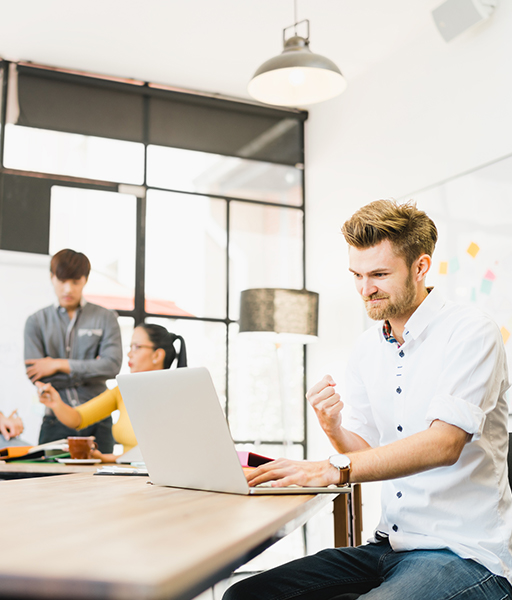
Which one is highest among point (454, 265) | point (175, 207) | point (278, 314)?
point (175, 207)

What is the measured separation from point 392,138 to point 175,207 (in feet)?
5.50

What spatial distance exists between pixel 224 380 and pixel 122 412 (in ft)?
5.22

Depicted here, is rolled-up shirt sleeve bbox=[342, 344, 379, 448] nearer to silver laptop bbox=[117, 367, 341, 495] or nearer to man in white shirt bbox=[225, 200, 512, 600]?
man in white shirt bbox=[225, 200, 512, 600]

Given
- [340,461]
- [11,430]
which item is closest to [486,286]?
[340,461]

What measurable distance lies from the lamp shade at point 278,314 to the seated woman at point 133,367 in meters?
0.70

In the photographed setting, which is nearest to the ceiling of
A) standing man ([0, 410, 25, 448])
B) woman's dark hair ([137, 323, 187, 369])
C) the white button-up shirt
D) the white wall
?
the white wall

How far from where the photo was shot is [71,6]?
12.5ft

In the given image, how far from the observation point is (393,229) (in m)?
1.60

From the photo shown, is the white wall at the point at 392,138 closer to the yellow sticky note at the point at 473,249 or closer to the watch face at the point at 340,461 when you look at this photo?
the yellow sticky note at the point at 473,249

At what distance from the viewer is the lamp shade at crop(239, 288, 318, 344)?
13.4 feet

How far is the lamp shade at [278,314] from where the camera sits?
4098 millimetres

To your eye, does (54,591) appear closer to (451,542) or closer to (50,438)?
(451,542)

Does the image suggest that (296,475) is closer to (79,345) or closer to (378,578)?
(378,578)

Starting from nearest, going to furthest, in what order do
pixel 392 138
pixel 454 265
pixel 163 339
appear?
A: pixel 163 339
pixel 454 265
pixel 392 138
